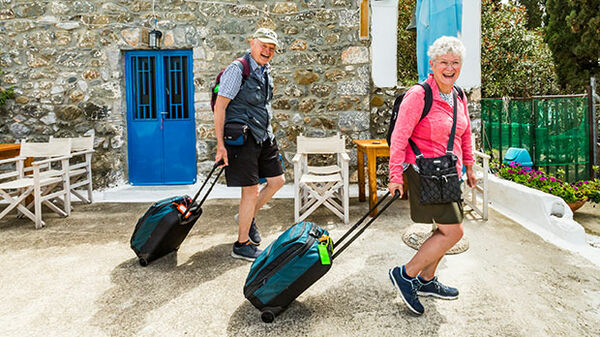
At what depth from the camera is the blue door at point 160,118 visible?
18.9 feet

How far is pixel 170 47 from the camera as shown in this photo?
561 cm

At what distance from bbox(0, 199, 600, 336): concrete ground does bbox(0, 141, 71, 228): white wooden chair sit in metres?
0.31

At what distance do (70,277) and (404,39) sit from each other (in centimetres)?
1051

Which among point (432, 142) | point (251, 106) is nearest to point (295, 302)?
point (432, 142)

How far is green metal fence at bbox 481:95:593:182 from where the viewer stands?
16.6 feet

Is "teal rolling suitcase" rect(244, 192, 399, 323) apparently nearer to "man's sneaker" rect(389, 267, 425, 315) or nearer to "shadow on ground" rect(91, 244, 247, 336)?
"man's sneaker" rect(389, 267, 425, 315)

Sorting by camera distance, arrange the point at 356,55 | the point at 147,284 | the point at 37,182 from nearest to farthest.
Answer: the point at 147,284
the point at 37,182
the point at 356,55

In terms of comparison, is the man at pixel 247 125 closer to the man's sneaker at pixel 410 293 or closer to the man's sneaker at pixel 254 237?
the man's sneaker at pixel 254 237

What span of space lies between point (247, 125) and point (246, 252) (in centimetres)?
96

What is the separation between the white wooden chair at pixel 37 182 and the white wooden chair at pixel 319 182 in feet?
8.23

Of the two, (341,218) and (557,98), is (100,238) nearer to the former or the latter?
(341,218)

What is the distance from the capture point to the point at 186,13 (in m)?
5.58

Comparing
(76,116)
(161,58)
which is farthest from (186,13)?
(76,116)

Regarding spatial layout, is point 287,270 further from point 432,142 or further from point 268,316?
point 432,142
